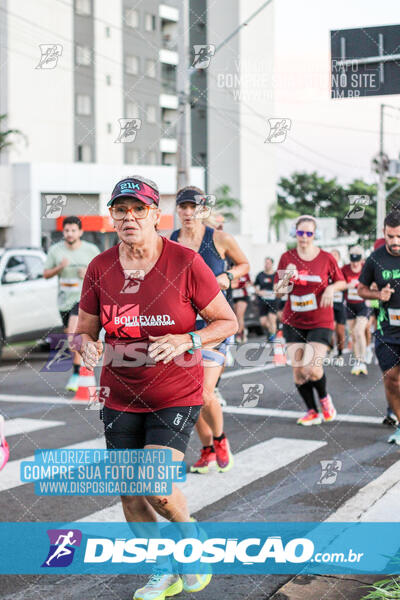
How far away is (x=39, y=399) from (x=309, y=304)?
12.7 ft

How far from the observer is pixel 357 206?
6859 millimetres

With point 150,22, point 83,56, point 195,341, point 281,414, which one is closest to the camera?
point 195,341

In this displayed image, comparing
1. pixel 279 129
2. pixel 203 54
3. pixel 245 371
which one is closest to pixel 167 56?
pixel 245 371

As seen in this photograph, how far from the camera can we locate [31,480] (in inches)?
259

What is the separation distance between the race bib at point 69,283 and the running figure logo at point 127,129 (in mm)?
4252

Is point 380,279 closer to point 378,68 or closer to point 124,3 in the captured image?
point 378,68

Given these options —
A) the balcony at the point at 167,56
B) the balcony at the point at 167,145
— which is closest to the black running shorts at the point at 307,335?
the balcony at the point at 167,145

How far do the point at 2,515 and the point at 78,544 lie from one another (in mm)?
808

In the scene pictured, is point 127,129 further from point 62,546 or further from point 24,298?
point 24,298

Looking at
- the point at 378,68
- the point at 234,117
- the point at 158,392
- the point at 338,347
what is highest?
the point at 234,117

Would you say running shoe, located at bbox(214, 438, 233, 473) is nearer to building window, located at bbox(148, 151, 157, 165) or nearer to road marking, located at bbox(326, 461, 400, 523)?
road marking, located at bbox(326, 461, 400, 523)

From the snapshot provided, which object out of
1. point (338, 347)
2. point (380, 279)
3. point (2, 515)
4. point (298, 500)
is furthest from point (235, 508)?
point (338, 347)

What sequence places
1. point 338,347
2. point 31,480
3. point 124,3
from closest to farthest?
point 31,480
point 338,347
point 124,3

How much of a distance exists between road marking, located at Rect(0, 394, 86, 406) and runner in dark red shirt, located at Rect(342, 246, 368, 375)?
4.67 meters
